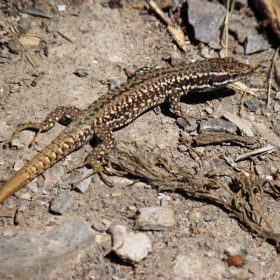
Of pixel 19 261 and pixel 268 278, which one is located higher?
pixel 268 278

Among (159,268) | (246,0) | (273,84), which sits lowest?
(159,268)

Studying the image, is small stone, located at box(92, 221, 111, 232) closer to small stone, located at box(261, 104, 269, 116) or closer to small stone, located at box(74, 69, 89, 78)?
small stone, located at box(74, 69, 89, 78)

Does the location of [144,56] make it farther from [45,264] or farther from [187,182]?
[45,264]

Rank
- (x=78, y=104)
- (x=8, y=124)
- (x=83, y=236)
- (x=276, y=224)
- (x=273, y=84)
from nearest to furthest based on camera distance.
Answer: (x=83, y=236) → (x=276, y=224) → (x=8, y=124) → (x=78, y=104) → (x=273, y=84)

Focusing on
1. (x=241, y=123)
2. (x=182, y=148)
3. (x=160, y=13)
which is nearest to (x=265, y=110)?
(x=241, y=123)

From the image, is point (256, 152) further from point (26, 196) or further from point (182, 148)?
point (26, 196)

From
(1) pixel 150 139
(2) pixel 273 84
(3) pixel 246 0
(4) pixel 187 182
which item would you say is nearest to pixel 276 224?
(4) pixel 187 182

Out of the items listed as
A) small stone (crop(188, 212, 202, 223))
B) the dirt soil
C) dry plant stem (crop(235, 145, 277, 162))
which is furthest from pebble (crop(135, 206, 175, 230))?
dry plant stem (crop(235, 145, 277, 162))

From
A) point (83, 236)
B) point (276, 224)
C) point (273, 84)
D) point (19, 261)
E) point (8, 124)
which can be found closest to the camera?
point (19, 261)
